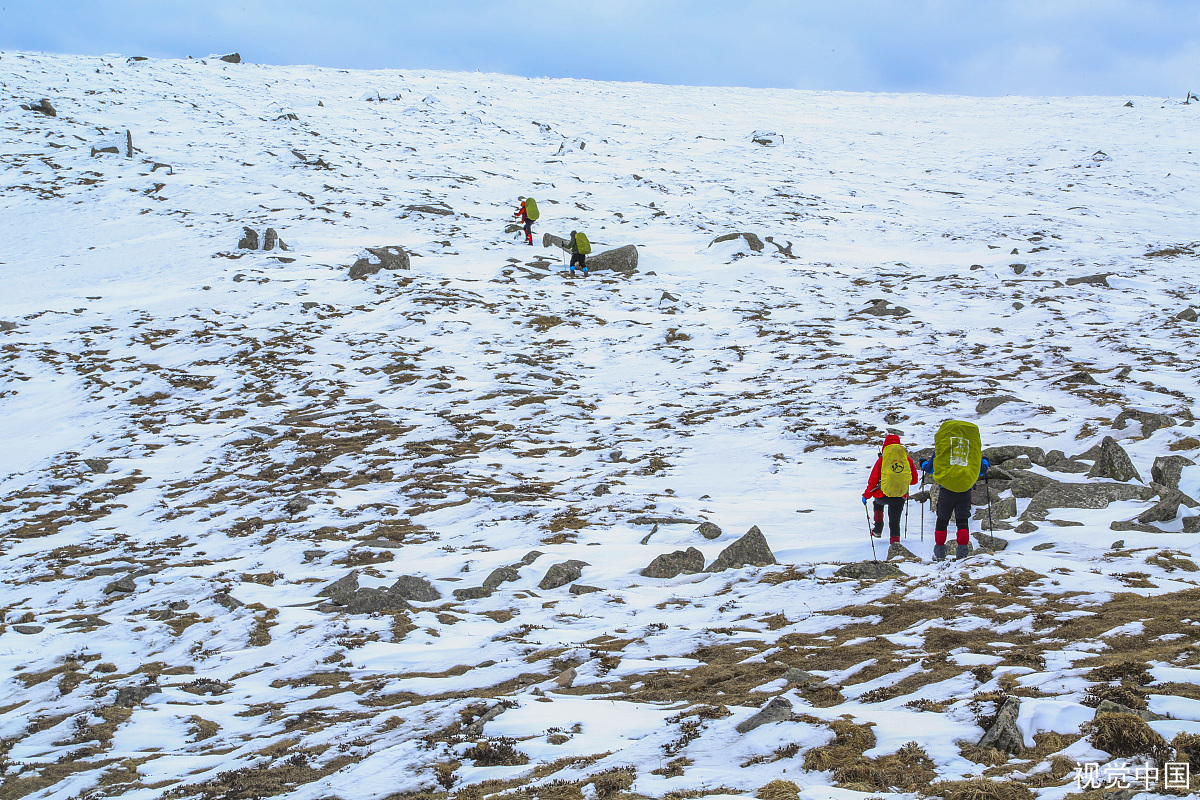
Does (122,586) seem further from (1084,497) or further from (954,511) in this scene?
(1084,497)

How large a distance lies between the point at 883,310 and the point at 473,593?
1551cm

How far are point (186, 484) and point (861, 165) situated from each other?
37.0 meters

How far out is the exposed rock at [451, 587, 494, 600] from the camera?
848cm

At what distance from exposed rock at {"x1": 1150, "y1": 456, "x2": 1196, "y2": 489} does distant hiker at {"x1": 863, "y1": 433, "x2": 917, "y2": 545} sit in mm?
3304

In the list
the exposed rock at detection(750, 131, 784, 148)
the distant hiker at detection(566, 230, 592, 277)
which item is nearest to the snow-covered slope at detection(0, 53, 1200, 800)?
the distant hiker at detection(566, 230, 592, 277)

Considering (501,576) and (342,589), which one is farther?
(501,576)

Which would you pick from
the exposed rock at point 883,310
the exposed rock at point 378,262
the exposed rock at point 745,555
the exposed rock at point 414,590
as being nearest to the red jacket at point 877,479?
the exposed rock at point 745,555

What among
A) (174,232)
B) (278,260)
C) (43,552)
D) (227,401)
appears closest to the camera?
(43,552)

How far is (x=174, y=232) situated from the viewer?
83.9 ft

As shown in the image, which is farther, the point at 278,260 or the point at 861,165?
the point at 861,165

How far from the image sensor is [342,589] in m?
8.58

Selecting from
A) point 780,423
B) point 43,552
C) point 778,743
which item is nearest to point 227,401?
point 43,552

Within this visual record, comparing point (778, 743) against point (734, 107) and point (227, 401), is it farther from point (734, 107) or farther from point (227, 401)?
point (734, 107)

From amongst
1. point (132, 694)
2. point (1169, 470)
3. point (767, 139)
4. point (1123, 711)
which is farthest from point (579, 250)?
point (767, 139)
